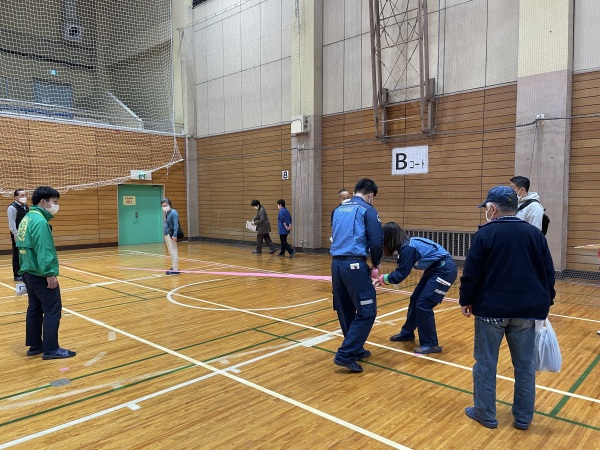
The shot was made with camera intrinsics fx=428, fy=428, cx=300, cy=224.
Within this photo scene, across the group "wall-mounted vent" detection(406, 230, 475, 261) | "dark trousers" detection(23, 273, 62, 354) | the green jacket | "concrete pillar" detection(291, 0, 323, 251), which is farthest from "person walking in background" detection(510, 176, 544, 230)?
"concrete pillar" detection(291, 0, 323, 251)

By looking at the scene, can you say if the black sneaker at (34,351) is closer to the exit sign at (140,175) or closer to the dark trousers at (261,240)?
the dark trousers at (261,240)

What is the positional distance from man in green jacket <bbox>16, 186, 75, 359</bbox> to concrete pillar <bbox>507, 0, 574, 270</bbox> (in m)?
8.92

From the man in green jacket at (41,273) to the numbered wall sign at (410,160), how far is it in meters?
8.78

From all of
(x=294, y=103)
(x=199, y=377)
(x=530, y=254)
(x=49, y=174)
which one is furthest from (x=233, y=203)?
(x=530, y=254)

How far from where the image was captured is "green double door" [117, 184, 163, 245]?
16125mm

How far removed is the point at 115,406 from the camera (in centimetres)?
334

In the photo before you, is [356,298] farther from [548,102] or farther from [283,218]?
[283,218]

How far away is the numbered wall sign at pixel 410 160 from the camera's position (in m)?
11.0

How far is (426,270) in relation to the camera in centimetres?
459

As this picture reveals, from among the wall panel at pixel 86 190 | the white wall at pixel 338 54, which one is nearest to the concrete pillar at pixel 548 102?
the white wall at pixel 338 54

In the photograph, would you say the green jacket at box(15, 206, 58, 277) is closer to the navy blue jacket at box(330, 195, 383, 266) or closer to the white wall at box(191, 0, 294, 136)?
the navy blue jacket at box(330, 195, 383, 266)

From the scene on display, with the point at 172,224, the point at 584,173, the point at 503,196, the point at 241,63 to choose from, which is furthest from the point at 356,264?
the point at 241,63

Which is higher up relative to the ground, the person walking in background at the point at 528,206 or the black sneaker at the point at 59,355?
the person walking in background at the point at 528,206

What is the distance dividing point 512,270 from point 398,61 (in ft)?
32.3
